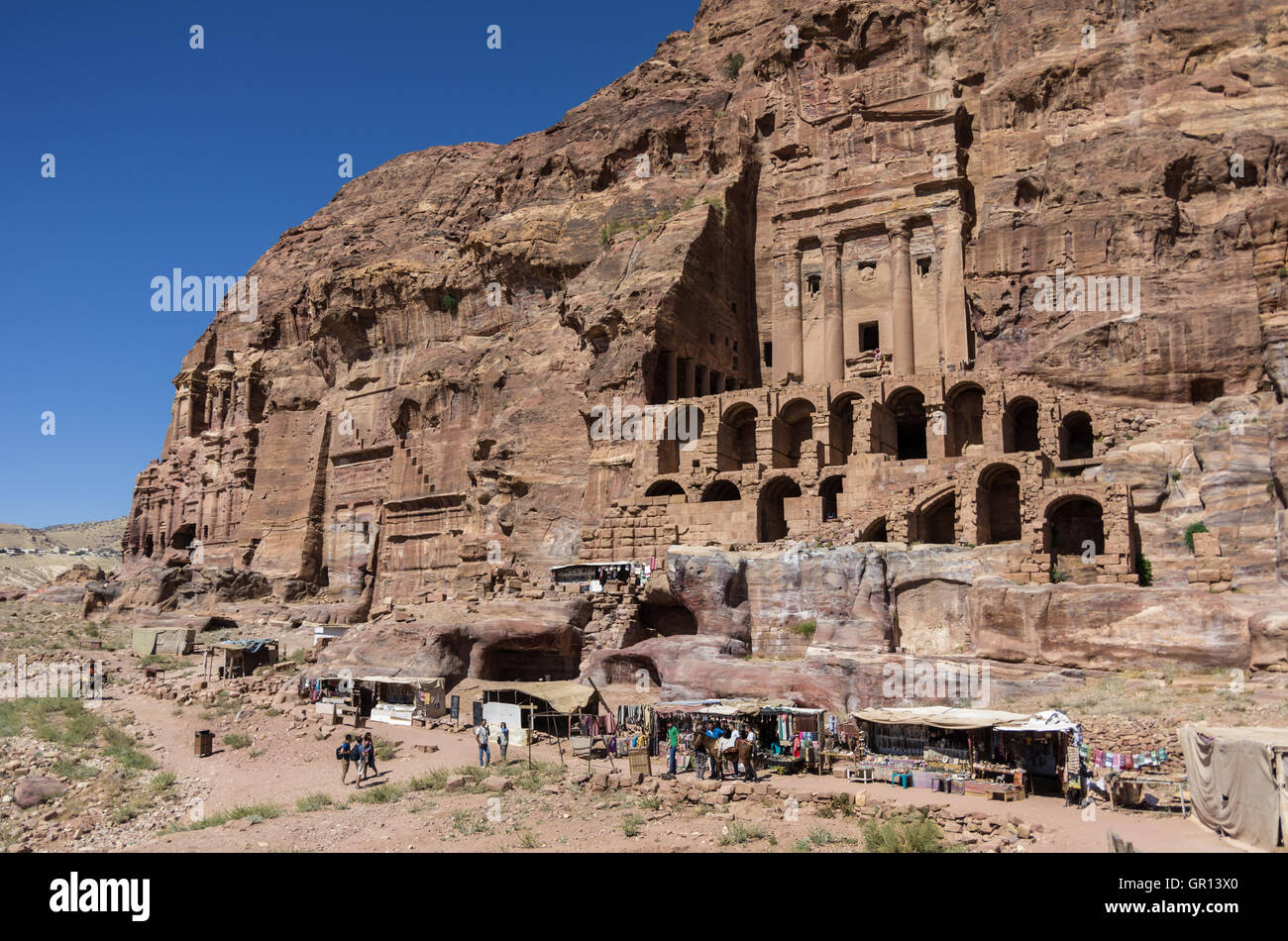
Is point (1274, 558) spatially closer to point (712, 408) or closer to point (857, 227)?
point (712, 408)

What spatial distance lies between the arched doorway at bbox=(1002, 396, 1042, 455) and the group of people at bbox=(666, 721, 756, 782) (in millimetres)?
20093

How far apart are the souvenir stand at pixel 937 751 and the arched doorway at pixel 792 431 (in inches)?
779

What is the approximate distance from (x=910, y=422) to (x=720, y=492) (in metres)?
9.47

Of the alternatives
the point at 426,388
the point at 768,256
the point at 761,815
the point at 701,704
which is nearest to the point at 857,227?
the point at 768,256

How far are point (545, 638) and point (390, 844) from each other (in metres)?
16.3


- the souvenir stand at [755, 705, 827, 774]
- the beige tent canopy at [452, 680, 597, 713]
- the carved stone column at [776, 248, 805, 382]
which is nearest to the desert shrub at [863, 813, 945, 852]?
the souvenir stand at [755, 705, 827, 774]

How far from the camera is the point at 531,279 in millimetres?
56656

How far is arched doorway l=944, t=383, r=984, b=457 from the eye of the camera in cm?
4053

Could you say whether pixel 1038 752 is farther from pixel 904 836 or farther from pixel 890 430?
pixel 890 430

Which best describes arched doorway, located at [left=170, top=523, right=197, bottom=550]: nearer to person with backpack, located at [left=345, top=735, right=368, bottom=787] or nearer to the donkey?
person with backpack, located at [left=345, top=735, right=368, bottom=787]

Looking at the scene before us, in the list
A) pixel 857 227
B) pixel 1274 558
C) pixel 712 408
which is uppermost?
pixel 857 227

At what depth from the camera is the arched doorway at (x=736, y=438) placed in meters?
43.2
